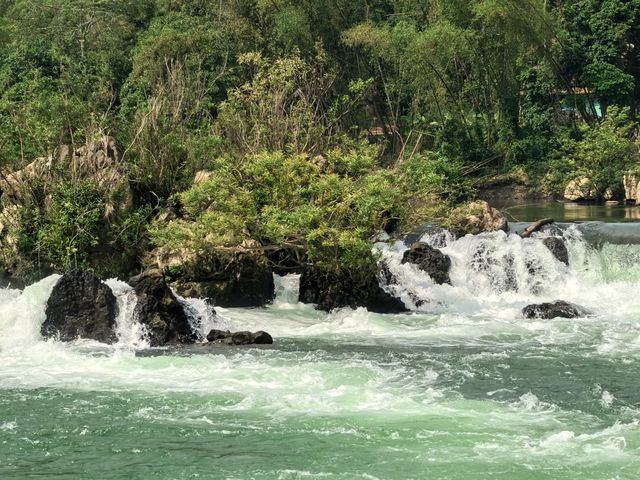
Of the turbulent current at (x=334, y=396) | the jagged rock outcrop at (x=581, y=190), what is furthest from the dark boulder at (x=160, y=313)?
the jagged rock outcrop at (x=581, y=190)

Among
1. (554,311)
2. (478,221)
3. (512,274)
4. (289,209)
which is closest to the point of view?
(554,311)

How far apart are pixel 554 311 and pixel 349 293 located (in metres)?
4.24

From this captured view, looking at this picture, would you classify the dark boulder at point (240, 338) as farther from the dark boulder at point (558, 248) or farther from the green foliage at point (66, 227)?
the dark boulder at point (558, 248)

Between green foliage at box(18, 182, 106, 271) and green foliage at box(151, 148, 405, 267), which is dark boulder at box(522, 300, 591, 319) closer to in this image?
green foliage at box(151, 148, 405, 267)

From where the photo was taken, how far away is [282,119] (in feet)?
81.9

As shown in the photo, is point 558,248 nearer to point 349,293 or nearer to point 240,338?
point 349,293

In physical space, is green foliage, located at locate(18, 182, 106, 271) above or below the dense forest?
below

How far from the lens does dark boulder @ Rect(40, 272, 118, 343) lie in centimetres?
1747

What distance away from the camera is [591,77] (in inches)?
1715

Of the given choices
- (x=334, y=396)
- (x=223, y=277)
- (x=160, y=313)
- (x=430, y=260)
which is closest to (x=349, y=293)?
(x=223, y=277)

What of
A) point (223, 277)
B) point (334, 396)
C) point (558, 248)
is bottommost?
point (334, 396)

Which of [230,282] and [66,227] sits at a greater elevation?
[66,227]

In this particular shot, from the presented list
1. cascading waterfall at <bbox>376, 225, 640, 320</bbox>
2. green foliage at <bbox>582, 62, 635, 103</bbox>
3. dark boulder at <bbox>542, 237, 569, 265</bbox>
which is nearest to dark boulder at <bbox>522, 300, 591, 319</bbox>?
cascading waterfall at <bbox>376, 225, 640, 320</bbox>

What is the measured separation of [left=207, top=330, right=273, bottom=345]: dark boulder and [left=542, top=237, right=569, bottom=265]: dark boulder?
372 inches
